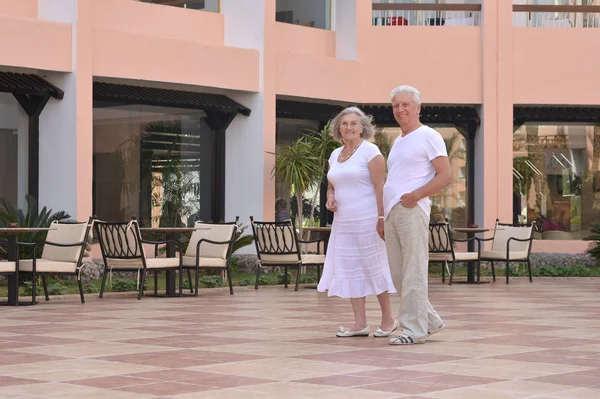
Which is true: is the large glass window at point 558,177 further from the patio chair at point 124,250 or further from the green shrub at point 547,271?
the patio chair at point 124,250

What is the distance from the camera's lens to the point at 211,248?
596 inches

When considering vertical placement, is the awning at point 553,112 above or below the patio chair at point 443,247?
above

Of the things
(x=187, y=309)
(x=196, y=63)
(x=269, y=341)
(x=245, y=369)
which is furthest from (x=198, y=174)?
(x=245, y=369)

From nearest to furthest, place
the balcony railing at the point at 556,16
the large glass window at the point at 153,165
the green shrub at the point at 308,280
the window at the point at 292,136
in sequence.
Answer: the green shrub at the point at 308,280, the large glass window at the point at 153,165, the window at the point at 292,136, the balcony railing at the point at 556,16

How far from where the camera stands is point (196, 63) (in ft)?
66.8

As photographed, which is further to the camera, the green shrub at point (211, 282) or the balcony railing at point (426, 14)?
the balcony railing at point (426, 14)

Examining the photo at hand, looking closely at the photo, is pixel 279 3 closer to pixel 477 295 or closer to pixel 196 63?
pixel 196 63

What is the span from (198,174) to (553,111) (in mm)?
7664

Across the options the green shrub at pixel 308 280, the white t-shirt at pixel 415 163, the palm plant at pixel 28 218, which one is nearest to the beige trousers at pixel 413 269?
the white t-shirt at pixel 415 163

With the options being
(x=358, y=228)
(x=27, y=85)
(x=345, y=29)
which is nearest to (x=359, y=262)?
(x=358, y=228)

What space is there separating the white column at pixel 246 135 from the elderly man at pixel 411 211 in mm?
13111


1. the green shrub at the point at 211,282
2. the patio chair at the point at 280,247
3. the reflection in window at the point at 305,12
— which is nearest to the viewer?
the patio chair at the point at 280,247

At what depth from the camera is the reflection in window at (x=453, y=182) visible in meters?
24.4

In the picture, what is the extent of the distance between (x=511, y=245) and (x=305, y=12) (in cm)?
727
